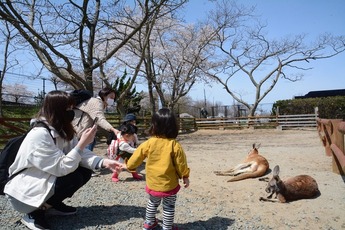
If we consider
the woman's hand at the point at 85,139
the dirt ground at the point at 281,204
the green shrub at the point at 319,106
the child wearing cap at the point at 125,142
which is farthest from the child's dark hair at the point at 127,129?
the green shrub at the point at 319,106

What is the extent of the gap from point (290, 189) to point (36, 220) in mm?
3004

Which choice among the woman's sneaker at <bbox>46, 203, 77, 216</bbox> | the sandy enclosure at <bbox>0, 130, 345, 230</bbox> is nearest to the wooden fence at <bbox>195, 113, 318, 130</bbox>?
the sandy enclosure at <bbox>0, 130, 345, 230</bbox>

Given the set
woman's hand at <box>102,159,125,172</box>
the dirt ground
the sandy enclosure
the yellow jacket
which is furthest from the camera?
the dirt ground

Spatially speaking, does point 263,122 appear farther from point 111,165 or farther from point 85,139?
point 85,139

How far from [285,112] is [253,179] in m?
18.2

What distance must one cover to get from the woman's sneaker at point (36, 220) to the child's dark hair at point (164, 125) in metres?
1.30

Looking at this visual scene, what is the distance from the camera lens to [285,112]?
70.7 feet

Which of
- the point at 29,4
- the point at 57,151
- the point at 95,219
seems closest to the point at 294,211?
the point at 95,219

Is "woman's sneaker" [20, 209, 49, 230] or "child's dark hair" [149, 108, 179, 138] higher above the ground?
"child's dark hair" [149, 108, 179, 138]

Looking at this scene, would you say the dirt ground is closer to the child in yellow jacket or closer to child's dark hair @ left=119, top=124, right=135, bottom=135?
the child in yellow jacket

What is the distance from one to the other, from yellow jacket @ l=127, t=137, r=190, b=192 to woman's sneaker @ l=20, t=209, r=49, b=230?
0.93m

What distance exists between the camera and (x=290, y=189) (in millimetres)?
3719

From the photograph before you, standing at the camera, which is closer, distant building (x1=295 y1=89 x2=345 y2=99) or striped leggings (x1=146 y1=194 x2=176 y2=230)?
striped leggings (x1=146 y1=194 x2=176 y2=230)

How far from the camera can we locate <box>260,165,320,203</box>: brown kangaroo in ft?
12.1
